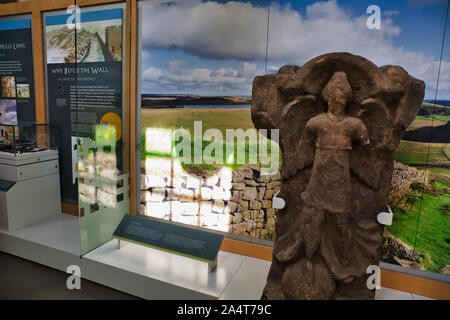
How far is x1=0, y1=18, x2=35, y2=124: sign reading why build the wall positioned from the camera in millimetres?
4160

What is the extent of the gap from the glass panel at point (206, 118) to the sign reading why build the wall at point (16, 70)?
196cm

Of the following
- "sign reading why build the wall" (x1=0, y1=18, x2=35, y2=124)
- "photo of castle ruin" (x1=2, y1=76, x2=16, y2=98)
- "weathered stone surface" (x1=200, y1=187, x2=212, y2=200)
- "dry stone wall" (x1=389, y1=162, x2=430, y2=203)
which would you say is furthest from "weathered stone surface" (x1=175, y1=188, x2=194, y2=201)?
"photo of castle ruin" (x1=2, y1=76, x2=16, y2=98)

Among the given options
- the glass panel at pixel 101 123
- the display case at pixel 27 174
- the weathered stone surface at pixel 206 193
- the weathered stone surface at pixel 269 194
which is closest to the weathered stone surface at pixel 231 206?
the weathered stone surface at pixel 206 193

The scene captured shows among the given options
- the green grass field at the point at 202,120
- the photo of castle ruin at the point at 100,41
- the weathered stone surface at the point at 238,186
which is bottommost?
the weathered stone surface at the point at 238,186

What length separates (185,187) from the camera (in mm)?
3465

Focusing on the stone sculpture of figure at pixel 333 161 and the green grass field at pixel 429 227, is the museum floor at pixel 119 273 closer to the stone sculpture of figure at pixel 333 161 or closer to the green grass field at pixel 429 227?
the green grass field at pixel 429 227

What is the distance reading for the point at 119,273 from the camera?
9.14 feet

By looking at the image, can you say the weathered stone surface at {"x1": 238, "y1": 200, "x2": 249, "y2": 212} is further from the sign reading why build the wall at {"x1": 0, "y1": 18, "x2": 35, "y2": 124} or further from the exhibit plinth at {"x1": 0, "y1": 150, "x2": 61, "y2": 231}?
the sign reading why build the wall at {"x1": 0, "y1": 18, "x2": 35, "y2": 124}

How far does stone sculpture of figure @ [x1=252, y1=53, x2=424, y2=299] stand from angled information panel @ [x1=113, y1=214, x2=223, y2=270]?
72 cm

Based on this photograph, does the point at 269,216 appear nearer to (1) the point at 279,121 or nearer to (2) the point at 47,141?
(1) the point at 279,121

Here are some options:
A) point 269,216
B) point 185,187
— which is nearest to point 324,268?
point 269,216

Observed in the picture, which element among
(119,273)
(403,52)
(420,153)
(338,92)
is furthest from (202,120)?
(420,153)

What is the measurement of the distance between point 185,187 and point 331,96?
2040mm

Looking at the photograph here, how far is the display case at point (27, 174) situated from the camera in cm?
353
